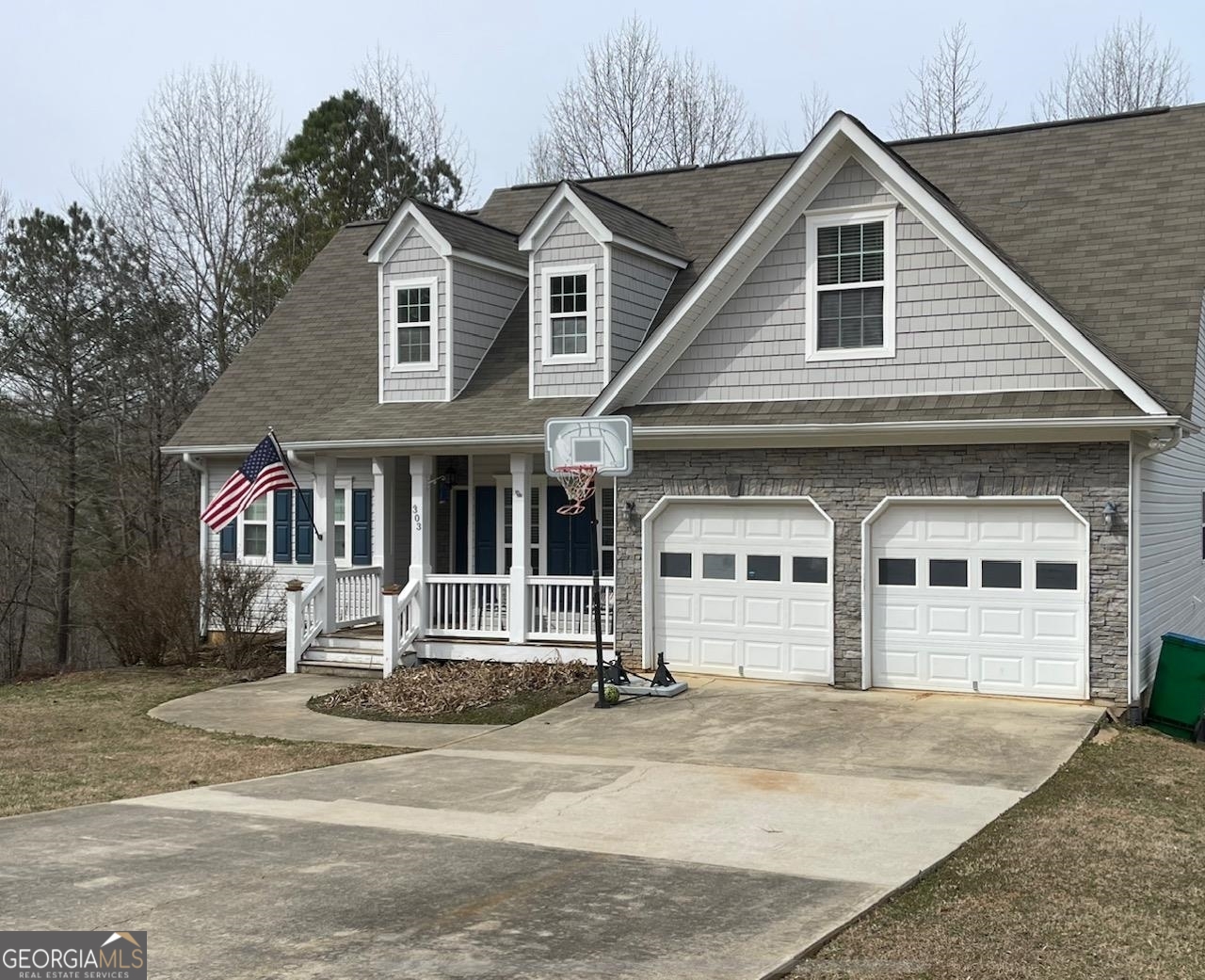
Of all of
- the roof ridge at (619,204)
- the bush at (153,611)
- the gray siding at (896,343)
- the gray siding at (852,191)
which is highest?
the roof ridge at (619,204)

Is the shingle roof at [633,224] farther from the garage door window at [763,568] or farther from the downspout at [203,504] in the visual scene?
the downspout at [203,504]

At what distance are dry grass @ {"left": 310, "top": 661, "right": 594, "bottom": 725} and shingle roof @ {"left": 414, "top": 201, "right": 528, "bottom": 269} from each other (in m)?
6.30

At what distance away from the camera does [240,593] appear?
1841 centimetres

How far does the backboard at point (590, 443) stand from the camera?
14328 mm

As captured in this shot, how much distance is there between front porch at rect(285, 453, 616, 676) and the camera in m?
16.4

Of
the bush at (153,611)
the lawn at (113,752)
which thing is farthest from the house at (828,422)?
the lawn at (113,752)

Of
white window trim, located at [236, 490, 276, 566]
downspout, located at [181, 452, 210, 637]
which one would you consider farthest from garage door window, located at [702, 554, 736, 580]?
white window trim, located at [236, 490, 276, 566]

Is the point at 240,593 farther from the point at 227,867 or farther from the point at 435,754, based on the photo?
the point at 227,867

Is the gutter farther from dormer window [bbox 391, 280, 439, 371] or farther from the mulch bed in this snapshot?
the mulch bed

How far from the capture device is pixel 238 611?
60.1 ft

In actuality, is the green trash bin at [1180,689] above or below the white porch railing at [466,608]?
below

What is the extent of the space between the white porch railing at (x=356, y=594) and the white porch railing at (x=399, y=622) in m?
1.39

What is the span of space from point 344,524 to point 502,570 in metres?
3.37

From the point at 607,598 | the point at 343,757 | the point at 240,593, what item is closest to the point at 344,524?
the point at 240,593
